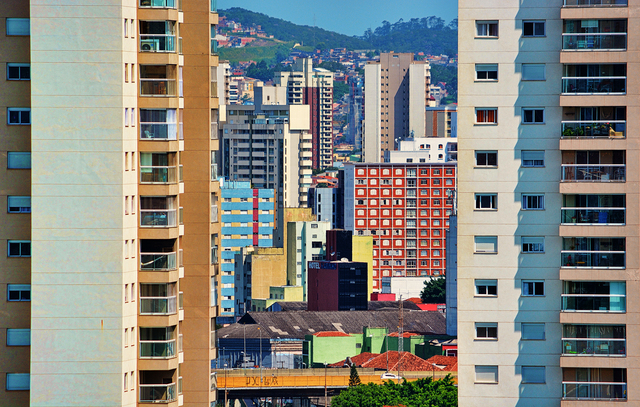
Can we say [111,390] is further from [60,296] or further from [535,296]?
[535,296]

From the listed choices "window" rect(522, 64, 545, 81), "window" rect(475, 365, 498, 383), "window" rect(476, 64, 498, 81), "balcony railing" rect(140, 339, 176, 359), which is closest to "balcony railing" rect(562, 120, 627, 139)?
"window" rect(522, 64, 545, 81)

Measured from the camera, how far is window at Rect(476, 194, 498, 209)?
3366 centimetres

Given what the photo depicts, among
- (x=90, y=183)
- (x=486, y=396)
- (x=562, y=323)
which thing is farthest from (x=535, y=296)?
(x=90, y=183)

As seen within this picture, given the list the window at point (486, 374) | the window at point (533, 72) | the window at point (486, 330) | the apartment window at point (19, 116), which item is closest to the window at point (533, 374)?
the window at point (486, 374)

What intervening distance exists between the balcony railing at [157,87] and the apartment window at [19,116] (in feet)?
10.4

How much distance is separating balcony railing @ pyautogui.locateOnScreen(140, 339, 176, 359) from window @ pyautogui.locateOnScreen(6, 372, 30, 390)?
3168mm

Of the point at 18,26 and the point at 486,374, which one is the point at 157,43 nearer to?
the point at 18,26

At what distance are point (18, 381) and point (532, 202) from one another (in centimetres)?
1523

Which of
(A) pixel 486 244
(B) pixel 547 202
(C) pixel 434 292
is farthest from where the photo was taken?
(C) pixel 434 292

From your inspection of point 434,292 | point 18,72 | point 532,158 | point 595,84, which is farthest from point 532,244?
point 434,292

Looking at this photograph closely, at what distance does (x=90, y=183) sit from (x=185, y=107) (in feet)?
17.2

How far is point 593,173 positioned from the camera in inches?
1307

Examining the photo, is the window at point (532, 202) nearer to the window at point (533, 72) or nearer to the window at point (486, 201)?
the window at point (486, 201)

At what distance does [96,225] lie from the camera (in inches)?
1225
